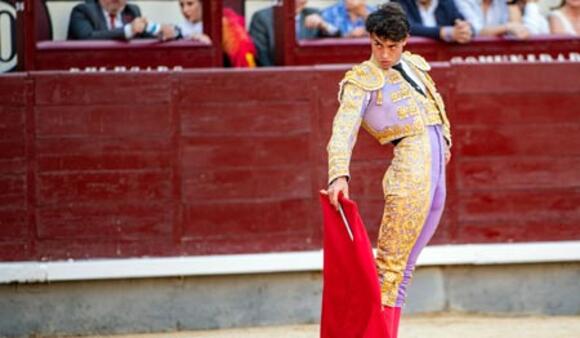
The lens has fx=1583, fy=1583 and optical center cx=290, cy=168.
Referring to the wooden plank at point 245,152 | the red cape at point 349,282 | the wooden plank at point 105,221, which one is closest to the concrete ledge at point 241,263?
the wooden plank at point 105,221

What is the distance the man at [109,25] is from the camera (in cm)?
823

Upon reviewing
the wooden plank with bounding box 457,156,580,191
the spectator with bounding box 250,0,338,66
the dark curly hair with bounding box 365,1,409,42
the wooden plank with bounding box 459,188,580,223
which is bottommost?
the wooden plank with bounding box 459,188,580,223

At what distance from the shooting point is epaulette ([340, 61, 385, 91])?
5.92 metres

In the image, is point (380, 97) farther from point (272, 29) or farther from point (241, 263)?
point (272, 29)

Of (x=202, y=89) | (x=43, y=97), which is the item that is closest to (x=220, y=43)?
(x=202, y=89)

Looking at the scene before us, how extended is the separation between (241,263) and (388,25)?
252cm

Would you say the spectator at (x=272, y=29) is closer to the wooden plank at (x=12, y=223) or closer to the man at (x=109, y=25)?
the man at (x=109, y=25)

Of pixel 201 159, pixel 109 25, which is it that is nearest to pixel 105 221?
pixel 201 159

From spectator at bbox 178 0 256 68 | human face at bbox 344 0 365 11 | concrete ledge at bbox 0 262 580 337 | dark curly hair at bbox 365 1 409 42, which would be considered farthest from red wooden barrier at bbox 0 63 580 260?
dark curly hair at bbox 365 1 409 42

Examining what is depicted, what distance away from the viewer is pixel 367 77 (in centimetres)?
595

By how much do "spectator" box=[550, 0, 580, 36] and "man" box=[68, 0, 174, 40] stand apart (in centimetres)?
214

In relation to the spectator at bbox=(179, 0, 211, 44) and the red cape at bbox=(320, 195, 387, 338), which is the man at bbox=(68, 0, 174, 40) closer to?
the spectator at bbox=(179, 0, 211, 44)

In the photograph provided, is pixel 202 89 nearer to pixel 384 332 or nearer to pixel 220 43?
pixel 220 43

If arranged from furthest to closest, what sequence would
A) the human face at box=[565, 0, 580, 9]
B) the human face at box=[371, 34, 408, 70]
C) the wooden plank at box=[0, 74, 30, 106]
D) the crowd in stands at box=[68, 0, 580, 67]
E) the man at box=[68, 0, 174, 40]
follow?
the human face at box=[565, 0, 580, 9]
the crowd in stands at box=[68, 0, 580, 67]
the man at box=[68, 0, 174, 40]
the wooden plank at box=[0, 74, 30, 106]
the human face at box=[371, 34, 408, 70]
